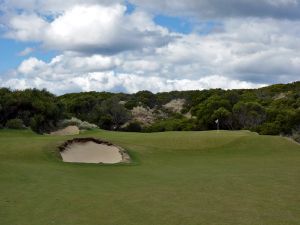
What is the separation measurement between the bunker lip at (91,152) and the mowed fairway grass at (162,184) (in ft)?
2.55

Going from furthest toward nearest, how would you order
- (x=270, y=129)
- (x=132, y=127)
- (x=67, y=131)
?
(x=132, y=127)
(x=270, y=129)
(x=67, y=131)

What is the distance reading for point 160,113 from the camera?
110m

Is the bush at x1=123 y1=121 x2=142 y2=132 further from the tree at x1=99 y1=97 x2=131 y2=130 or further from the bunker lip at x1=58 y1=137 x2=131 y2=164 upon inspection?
the bunker lip at x1=58 y1=137 x2=131 y2=164

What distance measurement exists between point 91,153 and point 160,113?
78.1m

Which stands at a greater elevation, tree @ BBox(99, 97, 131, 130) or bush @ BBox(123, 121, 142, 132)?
tree @ BBox(99, 97, 131, 130)

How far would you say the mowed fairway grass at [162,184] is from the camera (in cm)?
1375

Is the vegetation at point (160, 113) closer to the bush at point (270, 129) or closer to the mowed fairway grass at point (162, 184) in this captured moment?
the bush at point (270, 129)

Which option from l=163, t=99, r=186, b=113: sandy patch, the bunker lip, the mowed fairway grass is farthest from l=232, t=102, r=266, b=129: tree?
the bunker lip

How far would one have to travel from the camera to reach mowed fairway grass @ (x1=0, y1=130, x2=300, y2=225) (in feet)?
45.1

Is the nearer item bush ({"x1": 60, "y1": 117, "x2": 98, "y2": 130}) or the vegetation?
bush ({"x1": 60, "y1": 117, "x2": 98, "y2": 130})

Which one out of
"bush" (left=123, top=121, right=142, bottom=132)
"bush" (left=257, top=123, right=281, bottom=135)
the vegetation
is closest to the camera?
the vegetation

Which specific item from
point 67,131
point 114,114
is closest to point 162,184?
point 67,131

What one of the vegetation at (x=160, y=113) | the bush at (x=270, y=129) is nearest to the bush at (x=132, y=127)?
the vegetation at (x=160, y=113)

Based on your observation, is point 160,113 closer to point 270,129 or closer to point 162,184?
point 270,129
